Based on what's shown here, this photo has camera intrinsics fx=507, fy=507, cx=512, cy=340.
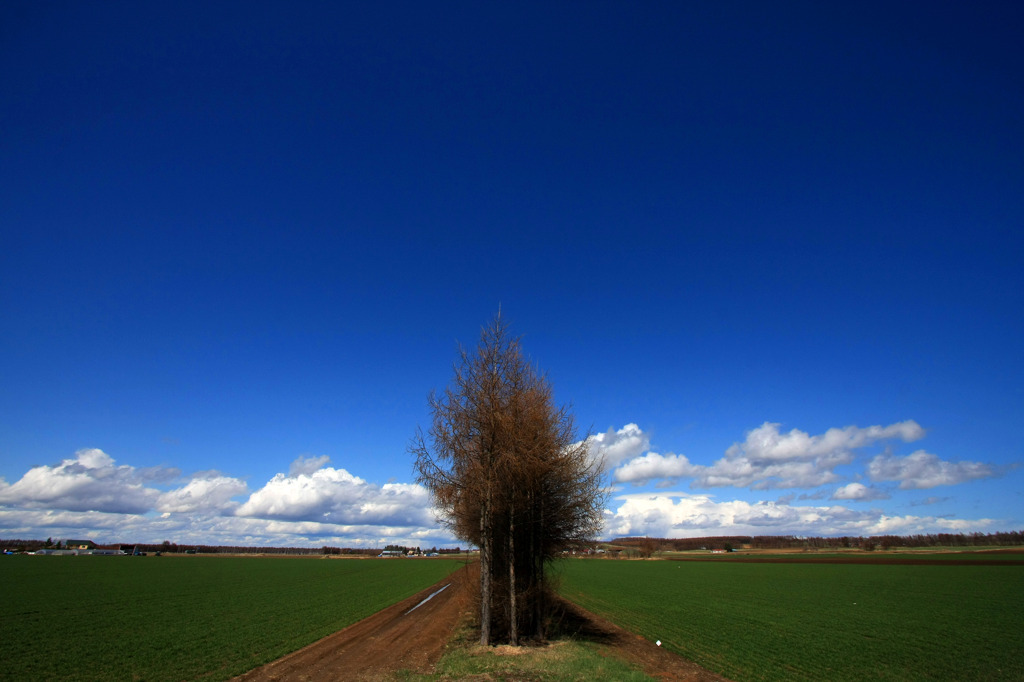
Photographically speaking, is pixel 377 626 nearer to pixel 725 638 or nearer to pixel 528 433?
pixel 528 433

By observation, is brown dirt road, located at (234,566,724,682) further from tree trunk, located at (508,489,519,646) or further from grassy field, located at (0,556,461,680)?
tree trunk, located at (508,489,519,646)

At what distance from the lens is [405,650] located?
17125 mm

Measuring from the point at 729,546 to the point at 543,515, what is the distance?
20464 cm

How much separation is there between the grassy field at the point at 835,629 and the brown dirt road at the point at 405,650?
1366 millimetres

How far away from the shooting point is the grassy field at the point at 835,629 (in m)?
16.1

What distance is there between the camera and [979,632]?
22641 millimetres

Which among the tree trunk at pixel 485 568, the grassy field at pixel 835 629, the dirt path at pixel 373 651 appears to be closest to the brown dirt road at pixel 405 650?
the dirt path at pixel 373 651

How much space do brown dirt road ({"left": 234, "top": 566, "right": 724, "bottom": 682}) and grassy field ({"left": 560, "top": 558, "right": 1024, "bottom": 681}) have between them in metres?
1.37

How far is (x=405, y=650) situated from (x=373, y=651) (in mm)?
1078

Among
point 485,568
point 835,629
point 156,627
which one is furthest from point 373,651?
point 835,629

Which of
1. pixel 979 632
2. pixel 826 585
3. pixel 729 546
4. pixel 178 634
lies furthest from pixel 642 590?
pixel 729 546

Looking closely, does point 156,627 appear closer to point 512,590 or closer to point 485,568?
point 485,568

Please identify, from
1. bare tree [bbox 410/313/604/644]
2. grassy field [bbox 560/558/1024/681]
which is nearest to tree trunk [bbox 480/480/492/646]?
bare tree [bbox 410/313/604/644]

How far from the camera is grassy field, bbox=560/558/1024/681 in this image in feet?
53.0
